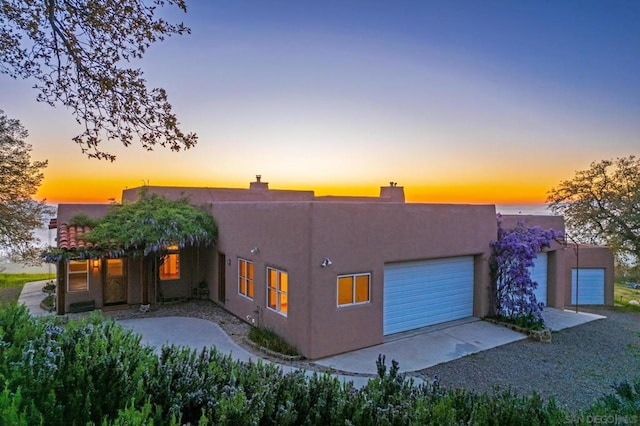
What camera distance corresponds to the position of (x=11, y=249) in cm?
1730

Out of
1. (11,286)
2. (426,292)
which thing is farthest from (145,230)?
(11,286)

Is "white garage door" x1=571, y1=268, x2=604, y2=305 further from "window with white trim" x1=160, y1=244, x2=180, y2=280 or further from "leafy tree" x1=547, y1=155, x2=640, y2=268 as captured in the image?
"window with white trim" x1=160, y1=244, x2=180, y2=280

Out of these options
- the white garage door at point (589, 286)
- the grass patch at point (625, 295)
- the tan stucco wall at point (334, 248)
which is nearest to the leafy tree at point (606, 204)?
the white garage door at point (589, 286)

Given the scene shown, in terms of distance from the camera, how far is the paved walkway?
367 inches

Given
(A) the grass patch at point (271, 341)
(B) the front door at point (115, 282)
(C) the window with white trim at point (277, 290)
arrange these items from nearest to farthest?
1. (A) the grass patch at point (271, 341)
2. (C) the window with white trim at point (277, 290)
3. (B) the front door at point (115, 282)

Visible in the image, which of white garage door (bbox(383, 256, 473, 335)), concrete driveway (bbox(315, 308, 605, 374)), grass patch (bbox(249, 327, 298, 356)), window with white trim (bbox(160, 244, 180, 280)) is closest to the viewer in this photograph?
concrete driveway (bbox(315, 308, 605, 374))

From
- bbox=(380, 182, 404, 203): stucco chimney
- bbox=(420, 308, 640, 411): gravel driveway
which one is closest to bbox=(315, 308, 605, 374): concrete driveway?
bbox=(420, 308, 640, 411): gravel driveway

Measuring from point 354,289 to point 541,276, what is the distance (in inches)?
396

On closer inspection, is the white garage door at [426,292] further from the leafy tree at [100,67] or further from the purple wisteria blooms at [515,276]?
the leafy tree at [100,67]

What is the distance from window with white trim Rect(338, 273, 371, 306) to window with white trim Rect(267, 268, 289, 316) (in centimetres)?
150

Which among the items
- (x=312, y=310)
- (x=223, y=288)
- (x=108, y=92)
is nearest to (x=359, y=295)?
(x=312, y=310)

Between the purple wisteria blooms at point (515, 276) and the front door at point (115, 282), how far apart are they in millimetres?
13748

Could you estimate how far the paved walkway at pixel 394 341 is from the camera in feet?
30.6

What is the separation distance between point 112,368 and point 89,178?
19.7 m
